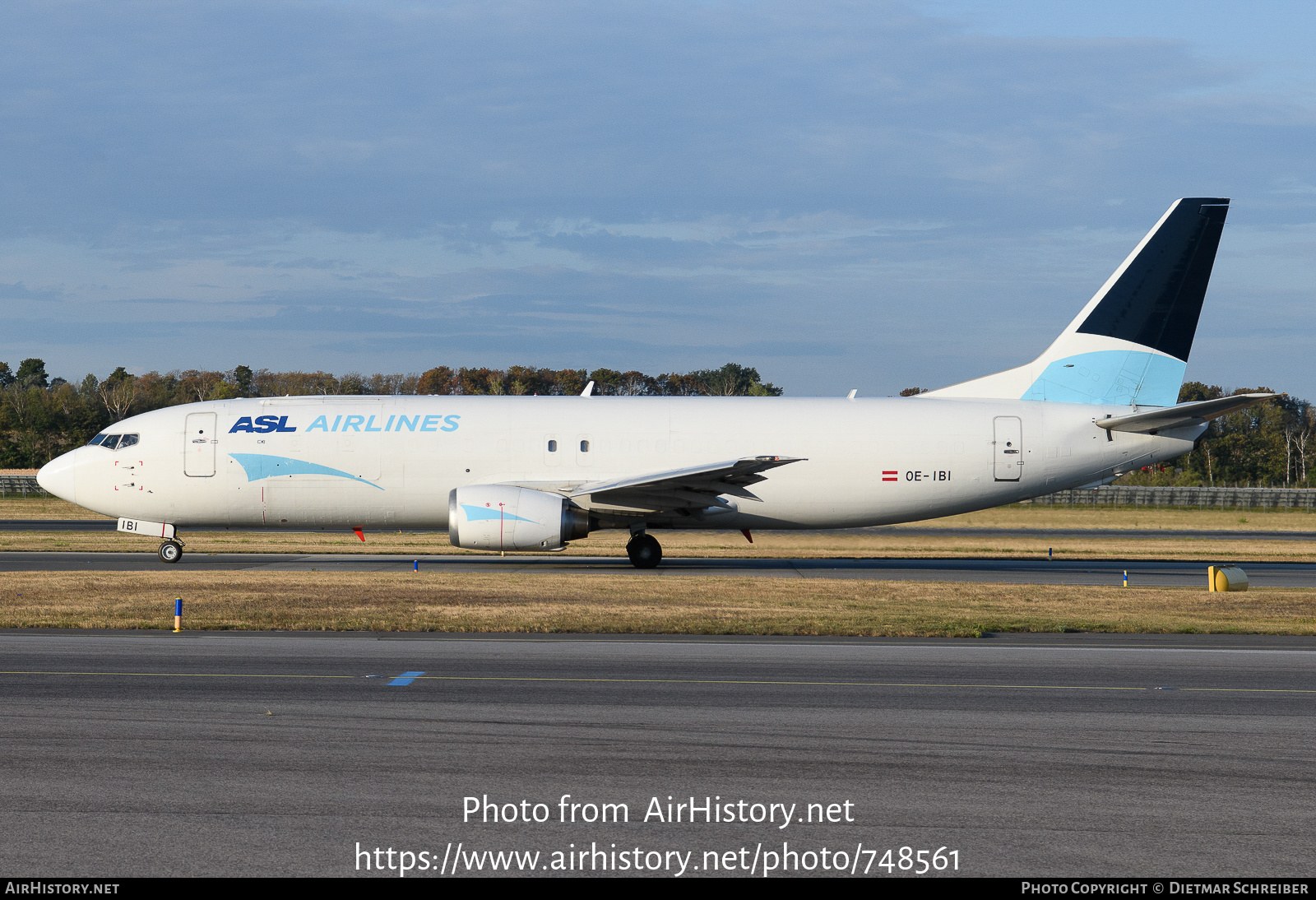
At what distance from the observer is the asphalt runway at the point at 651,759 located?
6422 millimetres

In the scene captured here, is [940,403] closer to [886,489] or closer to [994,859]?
[886,489]

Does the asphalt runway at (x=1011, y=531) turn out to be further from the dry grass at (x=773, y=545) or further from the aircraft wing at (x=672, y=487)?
the aircraft wing at (x=672, y=487)

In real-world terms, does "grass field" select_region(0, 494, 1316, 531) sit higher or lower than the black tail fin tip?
lower

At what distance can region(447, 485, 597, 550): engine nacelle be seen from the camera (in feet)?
82.3

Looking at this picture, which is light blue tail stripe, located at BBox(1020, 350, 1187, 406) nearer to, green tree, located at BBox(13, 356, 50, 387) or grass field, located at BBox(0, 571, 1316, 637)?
grass field, located at BBox(0, 571, 1316, 637)

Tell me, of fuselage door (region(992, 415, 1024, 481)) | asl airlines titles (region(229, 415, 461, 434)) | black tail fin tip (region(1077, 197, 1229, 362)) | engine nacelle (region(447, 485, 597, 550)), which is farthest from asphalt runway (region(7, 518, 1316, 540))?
engine nacelle (region(447, 485, 597, 550))

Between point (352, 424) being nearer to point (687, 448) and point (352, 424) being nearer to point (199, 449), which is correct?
point (199, 449)

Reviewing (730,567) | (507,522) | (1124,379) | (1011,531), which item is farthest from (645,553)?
(1011,531)

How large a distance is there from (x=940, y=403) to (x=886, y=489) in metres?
2.89

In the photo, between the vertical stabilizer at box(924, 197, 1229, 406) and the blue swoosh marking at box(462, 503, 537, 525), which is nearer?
the blue swoosh marking at box(462, 503, 537, 525)

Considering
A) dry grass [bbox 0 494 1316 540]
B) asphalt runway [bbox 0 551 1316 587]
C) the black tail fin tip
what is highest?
the black tail fin tip

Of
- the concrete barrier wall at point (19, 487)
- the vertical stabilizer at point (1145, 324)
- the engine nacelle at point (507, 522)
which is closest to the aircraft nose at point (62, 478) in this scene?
the engine nacelle at point (507, 522)

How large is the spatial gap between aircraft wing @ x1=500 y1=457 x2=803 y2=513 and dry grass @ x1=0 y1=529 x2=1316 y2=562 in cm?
576

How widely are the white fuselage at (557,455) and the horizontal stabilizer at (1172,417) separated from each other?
11.7 inches
